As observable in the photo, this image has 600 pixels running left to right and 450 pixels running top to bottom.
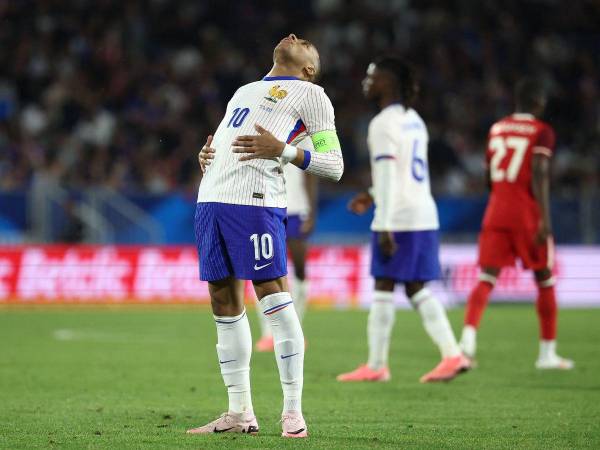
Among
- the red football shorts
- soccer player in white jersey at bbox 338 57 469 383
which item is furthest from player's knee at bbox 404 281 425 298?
the red football shorts

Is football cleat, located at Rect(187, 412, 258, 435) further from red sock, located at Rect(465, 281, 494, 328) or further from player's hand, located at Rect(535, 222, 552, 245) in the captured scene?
player's hand, located at Rect(535, 222, 552, 245)

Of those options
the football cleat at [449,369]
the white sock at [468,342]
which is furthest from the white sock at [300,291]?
the football cleat at [449,369]

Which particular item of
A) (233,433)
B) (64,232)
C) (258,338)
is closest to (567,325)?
(258,338)

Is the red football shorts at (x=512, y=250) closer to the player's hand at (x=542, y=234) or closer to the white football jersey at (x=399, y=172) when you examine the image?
the player's hand at (x=542, y=234)

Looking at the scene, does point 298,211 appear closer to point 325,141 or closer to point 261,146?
point 325,141

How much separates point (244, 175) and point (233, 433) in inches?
55.1

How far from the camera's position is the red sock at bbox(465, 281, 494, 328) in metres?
10.4

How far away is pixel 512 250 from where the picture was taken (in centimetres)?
1072

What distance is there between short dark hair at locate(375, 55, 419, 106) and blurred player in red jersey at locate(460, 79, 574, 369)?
1.20 metres

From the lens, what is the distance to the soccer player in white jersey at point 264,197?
647 centimetres

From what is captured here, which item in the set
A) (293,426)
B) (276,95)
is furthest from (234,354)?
(276,95)

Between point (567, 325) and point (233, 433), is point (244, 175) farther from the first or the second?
point (567, 325)

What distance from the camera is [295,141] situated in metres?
6.79

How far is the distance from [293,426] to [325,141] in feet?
4.98
